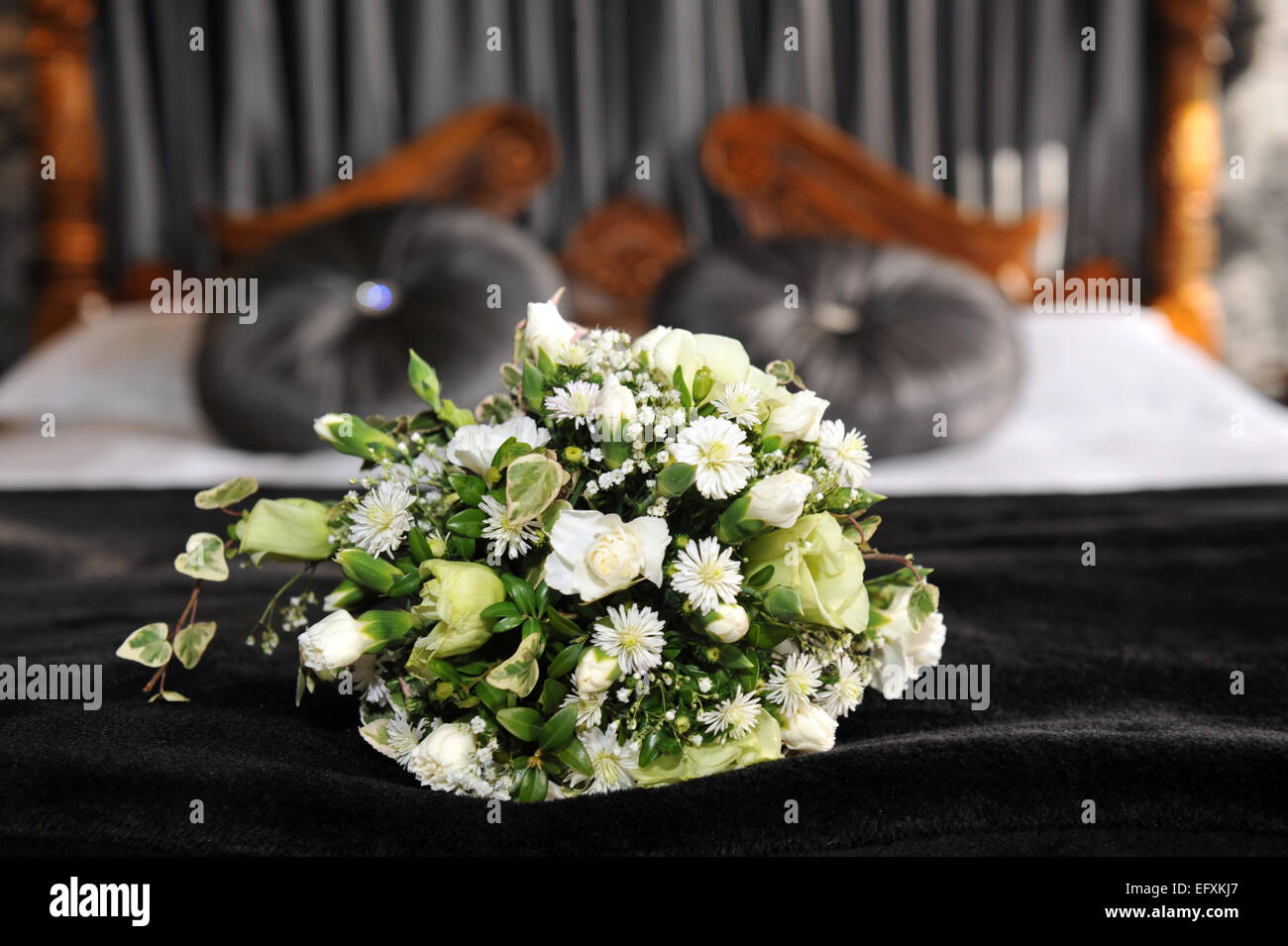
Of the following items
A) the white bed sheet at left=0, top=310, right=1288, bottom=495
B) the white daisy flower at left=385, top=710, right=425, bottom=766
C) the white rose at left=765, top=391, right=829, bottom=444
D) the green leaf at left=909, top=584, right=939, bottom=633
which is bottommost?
the white daisy flower at left=385, top=710, right=425, bottom=766

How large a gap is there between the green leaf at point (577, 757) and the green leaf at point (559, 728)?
11 mm

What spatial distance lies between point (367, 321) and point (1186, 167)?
5.95 ft

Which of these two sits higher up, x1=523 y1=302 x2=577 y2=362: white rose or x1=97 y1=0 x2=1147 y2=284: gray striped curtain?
x1=97 y1=0 x2=1147 y2=284: gray striped curtain

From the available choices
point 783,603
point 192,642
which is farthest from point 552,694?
point 192,642

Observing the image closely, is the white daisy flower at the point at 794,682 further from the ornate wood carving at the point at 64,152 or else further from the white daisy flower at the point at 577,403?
the ornate wood carving at the point at 64,152

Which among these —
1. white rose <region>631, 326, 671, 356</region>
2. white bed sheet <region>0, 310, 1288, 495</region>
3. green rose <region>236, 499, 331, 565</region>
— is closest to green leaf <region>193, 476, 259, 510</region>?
green rose <region>236, 499, 331, 565</region>

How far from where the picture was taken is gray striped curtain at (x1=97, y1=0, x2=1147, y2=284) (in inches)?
93.8

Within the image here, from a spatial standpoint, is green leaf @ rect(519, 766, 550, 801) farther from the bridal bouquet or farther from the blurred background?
the blurred background

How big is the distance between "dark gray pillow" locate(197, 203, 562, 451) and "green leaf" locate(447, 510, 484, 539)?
1.14 meters

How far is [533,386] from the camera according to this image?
554 mm

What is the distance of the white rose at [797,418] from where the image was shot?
0.55 metres

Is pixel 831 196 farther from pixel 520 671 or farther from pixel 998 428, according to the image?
pixel 520 671

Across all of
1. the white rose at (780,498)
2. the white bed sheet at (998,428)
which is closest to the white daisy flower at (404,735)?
the white rose at (780,498)
